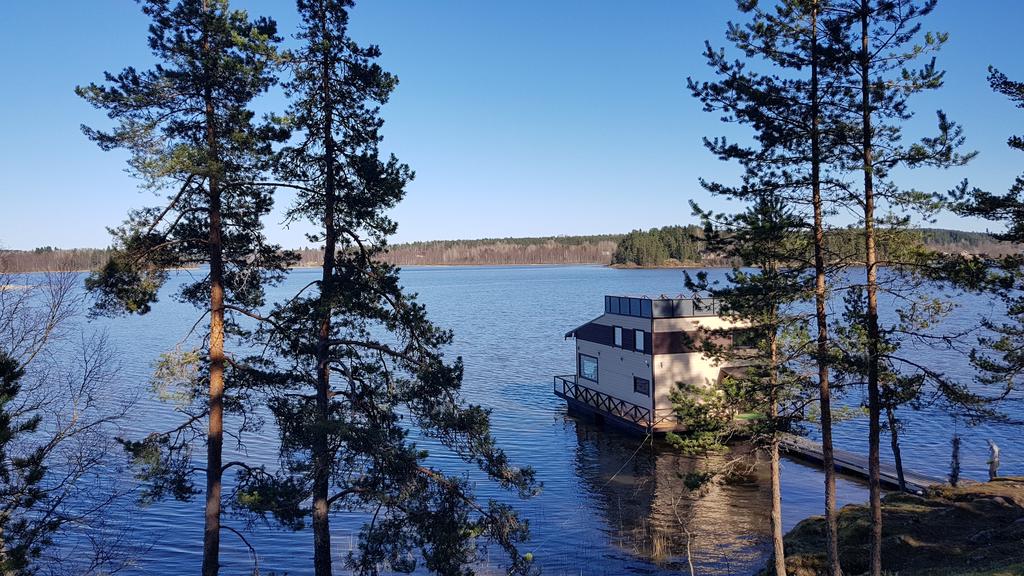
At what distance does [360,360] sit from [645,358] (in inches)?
811

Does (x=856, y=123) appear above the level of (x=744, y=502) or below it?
above

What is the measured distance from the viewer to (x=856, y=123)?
1277cm

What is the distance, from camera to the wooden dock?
80.8 feet

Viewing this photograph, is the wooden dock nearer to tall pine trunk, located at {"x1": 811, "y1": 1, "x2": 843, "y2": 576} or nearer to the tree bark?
tall pine trunk, located at {"x1": 811, "y1": 1, "x2": 843, "y2": 576}

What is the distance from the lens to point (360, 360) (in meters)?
13.4

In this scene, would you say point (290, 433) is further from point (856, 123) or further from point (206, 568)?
point (856, 123)

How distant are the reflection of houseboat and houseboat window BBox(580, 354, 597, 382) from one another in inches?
14.1

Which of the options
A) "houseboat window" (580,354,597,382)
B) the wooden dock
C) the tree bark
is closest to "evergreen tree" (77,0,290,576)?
the tree bark

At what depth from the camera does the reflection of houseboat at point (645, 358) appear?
31.1m

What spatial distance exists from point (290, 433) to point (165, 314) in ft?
305

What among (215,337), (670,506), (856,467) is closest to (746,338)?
(215,337)

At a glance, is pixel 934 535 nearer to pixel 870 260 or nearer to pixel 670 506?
pixel 670 506

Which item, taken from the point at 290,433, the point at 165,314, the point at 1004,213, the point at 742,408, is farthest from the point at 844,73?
the point at 165,314

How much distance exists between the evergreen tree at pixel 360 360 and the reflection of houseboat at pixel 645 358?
18.6m
